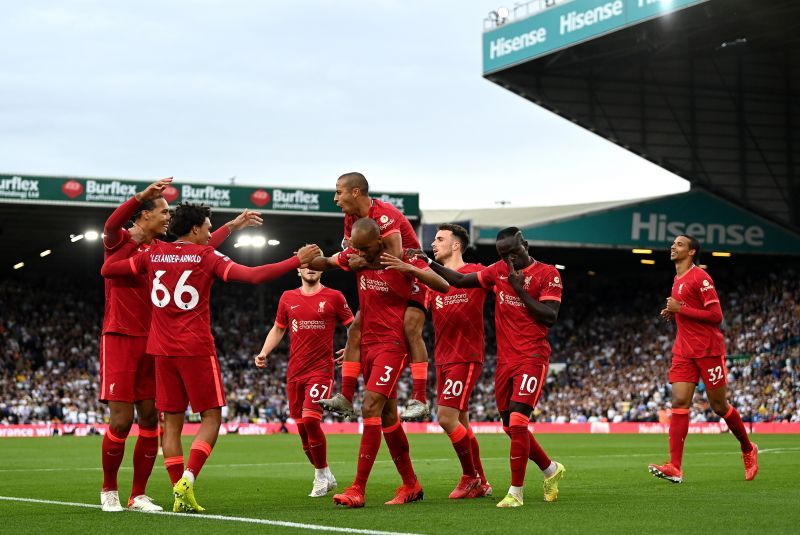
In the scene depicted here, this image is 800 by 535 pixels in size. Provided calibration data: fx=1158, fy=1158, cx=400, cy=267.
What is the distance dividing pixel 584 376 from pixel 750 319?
25.3 feet

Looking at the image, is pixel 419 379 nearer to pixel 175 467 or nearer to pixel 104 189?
pixel 175 467

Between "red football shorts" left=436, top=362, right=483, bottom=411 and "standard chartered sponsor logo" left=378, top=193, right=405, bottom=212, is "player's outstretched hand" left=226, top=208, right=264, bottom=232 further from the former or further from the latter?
"standard chartered sponsor logo" left=378, top=193, right=405, bottom=212

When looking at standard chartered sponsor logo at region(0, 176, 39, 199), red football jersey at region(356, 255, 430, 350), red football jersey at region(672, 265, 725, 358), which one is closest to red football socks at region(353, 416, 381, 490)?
red football jersey at region(356, 255, 430, 350)

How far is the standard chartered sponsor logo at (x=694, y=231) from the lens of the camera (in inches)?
1810

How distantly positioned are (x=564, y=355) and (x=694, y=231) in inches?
421

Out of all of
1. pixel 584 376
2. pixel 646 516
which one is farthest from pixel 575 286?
pixel 646 516

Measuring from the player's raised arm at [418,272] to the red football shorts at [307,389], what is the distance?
3.77m

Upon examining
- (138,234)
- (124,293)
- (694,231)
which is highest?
(694,231)

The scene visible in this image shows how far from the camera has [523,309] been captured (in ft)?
36.0

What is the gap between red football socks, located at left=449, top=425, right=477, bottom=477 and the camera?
11750 mm

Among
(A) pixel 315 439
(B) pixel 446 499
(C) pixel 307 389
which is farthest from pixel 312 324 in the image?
(B) pixel 446 499

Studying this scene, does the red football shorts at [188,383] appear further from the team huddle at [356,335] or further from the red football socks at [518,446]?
the red football socks at [518,446]

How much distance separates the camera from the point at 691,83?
4541 cm

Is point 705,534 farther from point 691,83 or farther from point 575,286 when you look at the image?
point 575,286
